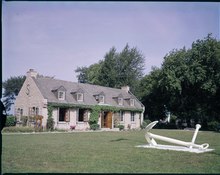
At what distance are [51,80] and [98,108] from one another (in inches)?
277

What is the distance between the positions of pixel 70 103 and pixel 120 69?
30791 millimetres

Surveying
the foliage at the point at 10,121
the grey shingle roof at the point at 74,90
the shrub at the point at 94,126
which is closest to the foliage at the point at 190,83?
the grey shingle roof at the point at 74,90

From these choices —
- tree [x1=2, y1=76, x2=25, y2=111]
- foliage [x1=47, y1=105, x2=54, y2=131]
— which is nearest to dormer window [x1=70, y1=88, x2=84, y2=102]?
foliage [x1=47, y1=105, x2=54, y2=131]

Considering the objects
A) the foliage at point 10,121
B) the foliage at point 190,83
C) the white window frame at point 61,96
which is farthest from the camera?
the foliage at point 190,83

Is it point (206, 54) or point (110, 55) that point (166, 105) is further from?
point (110, 55)

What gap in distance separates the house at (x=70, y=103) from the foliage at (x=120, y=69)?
17.9m

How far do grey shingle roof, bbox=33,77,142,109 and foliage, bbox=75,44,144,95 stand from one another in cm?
1507

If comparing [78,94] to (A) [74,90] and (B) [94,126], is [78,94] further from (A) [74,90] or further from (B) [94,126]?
(B) [94,126]

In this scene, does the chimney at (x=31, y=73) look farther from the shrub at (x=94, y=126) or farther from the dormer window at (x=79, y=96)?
the shrub at (x=94, y=126)

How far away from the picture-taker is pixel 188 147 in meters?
15.6

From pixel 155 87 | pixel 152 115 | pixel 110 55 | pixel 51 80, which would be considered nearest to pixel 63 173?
pixel 51 80

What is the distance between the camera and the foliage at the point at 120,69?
210ft

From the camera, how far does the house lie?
113 feet

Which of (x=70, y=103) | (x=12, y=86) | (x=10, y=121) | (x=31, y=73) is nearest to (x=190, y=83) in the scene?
(x=70, y=103)
